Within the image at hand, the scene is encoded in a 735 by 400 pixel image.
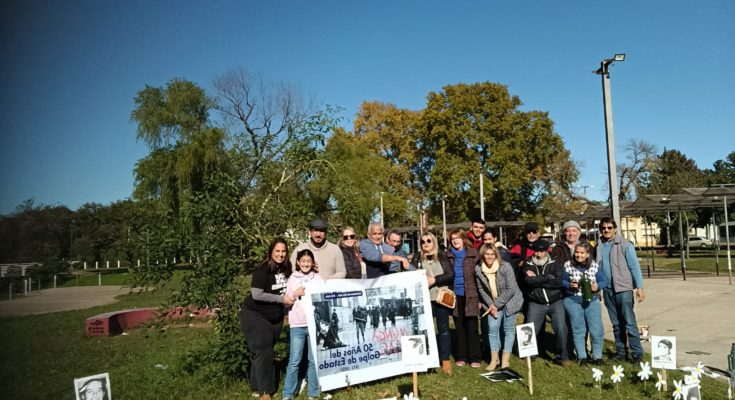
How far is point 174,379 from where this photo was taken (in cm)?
718

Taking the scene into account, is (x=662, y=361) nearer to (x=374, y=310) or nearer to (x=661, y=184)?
(x=374, y=310)

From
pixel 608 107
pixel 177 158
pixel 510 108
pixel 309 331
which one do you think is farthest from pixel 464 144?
pixel 309 331

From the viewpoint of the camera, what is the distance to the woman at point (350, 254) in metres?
6.92

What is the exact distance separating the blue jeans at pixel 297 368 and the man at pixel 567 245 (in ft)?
12.1

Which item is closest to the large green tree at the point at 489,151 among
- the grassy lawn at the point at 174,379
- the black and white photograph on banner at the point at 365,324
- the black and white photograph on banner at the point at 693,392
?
the grassy lawn at the point at 174,379

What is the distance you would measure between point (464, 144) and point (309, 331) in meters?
36.3

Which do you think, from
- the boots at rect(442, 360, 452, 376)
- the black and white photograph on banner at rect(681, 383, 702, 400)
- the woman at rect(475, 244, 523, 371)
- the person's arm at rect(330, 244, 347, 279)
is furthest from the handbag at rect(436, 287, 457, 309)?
the black and white photograph on banner at rect(681, 383, 702, 400)

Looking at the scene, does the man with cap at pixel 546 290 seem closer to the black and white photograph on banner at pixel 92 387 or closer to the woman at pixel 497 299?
the woman at pixel 497 299

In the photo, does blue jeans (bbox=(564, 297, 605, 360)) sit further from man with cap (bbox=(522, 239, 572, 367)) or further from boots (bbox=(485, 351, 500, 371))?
boots (bbox=(485, 351, 500, 371))

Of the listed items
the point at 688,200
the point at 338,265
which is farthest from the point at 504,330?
the point at 688,200

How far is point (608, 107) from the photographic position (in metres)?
9.81

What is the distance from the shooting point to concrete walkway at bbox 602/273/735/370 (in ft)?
25.0

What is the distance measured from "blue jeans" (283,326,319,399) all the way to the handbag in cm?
194

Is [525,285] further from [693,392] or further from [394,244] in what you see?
[693,392]
